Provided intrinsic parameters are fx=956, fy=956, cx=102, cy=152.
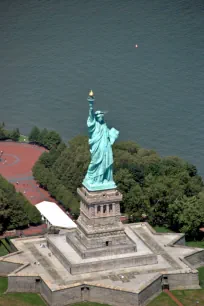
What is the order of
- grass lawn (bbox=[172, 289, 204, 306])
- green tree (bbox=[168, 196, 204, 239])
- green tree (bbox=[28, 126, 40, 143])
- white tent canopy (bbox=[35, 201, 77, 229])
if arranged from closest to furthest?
grass lawn (bbox=[172, 289, 204, 306]), green tree (bbox=[168, 196, 204, 239]), white tent canopy (bbox=[35, 201, 77, 229]), green tree (bbox=[28, 126, 40, 143])

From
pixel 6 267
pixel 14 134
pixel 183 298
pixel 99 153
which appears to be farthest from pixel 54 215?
pixel 14 134

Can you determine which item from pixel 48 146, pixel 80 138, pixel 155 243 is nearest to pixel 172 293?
pixel 155 243

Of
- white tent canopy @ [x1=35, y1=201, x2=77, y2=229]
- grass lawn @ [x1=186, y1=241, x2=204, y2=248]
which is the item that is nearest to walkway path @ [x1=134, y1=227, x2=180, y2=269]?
grass lawn @ [x1=186, y1=241, x2=204, y2=248]

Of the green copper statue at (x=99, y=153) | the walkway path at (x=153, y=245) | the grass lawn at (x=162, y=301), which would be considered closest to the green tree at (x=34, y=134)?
the walkway path at (x=153, y=245)

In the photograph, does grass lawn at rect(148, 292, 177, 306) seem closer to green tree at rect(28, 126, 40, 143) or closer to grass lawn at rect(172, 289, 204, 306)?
grass lawn at rect(172, 289, 204, 306)

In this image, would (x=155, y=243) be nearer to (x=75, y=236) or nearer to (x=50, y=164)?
(x=75, y=236)

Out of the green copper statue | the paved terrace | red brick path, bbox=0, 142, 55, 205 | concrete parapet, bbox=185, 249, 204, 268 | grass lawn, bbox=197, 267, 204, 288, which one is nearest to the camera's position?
the paved terrace

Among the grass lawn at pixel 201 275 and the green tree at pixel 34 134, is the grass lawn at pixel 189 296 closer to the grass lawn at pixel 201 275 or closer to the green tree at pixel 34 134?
the grass lawn at pixel 201 275

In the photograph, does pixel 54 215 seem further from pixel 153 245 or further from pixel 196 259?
pixel 196 259
